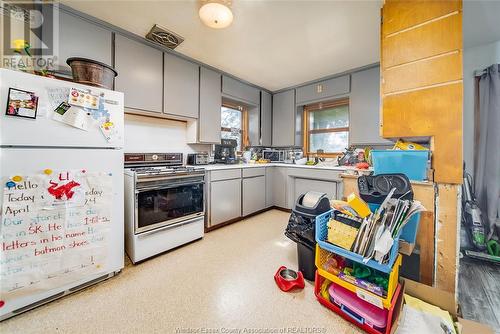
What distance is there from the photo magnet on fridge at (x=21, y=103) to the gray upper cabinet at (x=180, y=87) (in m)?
1.26

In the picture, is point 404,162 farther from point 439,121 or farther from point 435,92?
point 435,92

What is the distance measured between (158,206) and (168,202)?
0.35 feet

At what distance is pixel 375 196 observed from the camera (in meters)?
1.25

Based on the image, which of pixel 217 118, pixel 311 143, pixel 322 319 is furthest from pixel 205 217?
pixel 311 143

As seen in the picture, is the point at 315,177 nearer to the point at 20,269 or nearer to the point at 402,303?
the point at 402,303

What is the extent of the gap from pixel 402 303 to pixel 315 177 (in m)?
1.93

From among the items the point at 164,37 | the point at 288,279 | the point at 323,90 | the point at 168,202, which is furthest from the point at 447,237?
the point at 164,37

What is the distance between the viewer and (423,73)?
1.32 metres

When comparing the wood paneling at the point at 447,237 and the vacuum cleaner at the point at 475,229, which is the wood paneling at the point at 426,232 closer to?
the wood paneling at the point at 447,237

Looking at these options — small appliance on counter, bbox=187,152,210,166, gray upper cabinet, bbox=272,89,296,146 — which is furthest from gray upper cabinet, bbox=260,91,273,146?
small appliance on counter, bbox=187,152,210,166

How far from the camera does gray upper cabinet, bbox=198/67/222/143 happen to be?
9.17ft

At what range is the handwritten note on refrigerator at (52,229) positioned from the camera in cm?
116

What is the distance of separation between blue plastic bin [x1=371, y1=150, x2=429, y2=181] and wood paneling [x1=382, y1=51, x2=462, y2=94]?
49 cm

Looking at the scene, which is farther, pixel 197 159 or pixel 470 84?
pixel 197 159
